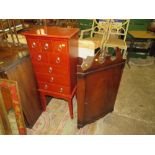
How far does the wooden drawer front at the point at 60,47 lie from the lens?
1.55 meters

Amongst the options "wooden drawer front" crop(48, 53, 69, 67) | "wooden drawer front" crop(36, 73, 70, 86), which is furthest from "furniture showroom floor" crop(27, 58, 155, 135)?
"wooden drawer front" crop(48, 53, 69, 67)

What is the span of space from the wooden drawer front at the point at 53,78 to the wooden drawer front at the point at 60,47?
0.34 meters

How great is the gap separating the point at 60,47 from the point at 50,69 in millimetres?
352

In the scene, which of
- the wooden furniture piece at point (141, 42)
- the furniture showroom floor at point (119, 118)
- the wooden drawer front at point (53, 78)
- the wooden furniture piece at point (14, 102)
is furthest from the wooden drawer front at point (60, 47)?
the wooden furniture piece at point (141, 42)

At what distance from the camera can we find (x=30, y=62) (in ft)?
6.11

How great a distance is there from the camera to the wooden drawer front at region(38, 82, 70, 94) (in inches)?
75.5

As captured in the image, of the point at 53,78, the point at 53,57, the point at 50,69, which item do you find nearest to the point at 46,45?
the point at 53,57

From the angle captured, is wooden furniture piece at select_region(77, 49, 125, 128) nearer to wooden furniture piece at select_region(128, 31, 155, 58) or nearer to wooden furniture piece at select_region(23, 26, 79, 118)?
wooden furniture piece at select_region(23, 26, 79, 118)

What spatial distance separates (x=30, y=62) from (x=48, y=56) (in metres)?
0.32

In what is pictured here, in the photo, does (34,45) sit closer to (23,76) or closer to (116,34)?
(23,76)

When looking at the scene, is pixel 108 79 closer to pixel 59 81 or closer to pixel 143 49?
pixel 59 81

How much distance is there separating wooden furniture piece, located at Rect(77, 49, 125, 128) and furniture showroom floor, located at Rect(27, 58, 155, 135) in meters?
0.16

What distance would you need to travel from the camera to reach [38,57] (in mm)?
1757
